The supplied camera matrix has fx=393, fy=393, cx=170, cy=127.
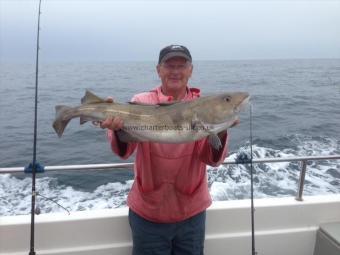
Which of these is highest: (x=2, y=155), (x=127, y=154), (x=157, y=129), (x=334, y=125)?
(x=157, y=129)

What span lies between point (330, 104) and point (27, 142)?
14523mm

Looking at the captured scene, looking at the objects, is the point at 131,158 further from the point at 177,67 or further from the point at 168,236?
the point at 177,67

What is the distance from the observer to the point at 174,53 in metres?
3.04

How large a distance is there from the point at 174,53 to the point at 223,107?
0.59 meters

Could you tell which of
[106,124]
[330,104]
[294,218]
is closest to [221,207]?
[294,218]

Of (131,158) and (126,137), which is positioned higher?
(126,137)

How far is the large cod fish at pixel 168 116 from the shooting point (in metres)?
2.79

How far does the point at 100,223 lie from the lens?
145 inches

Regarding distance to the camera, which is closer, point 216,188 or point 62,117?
point 62,117

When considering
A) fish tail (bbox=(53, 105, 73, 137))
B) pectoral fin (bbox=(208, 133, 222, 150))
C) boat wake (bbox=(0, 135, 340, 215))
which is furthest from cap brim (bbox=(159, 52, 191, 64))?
boat wake (bbox=(0, 135, 340, 215))

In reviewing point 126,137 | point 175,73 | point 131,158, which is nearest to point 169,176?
point 126,137

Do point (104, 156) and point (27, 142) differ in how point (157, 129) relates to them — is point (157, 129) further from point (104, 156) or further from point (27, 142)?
point (27, 142)

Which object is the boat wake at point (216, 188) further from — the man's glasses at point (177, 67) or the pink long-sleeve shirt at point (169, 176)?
the man's glasses at point (177, 67)

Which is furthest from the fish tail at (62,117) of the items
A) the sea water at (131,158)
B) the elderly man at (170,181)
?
the sea water at (131,158)
